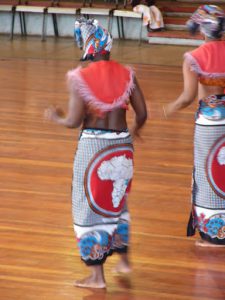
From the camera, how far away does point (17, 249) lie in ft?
16.3

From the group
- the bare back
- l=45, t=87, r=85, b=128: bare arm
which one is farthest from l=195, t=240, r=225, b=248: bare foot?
l=45, t=87, r=85, b=128: bare arm

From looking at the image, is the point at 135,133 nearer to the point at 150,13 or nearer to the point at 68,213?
the point at 68,213

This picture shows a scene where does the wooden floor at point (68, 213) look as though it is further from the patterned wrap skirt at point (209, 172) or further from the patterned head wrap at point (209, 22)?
the patterned head wrap at point (209, 22)

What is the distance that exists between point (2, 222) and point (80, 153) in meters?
1.35

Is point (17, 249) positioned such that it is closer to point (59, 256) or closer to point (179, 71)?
point (59, 256)

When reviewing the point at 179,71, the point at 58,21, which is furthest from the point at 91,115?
the point at 58,21

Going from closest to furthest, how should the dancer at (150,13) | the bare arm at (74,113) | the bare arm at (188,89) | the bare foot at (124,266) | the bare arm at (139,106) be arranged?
the bare arm at (74,113) → the bare arm at (139,106) → the bare foot at (124,266) → the bare arm at (188,89) → the dancer at (150,13)

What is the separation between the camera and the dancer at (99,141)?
4.26 metres

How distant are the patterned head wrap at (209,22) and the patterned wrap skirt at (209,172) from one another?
1.24 ft

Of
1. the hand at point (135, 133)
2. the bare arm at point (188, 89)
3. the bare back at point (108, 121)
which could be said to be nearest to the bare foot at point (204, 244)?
the bare arm at point (188, 89)

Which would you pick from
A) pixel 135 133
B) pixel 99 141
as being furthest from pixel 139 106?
pixel 99 141

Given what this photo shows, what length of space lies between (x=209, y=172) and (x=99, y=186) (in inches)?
36.9

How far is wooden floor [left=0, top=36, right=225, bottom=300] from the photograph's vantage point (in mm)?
4449

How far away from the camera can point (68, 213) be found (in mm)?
5746
